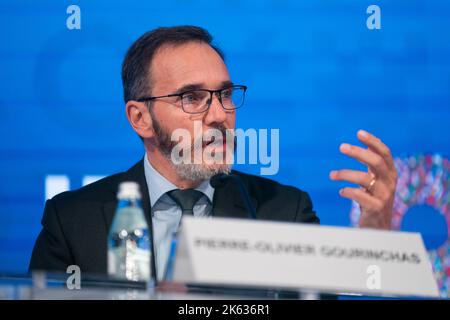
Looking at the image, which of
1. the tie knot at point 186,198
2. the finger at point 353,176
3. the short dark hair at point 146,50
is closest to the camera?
the finger at point 353,176

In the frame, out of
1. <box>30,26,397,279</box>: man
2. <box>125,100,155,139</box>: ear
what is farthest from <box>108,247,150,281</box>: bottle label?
<box>125,100,155,139</box>: ear

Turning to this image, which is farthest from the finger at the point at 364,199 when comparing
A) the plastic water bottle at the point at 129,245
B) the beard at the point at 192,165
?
the beard at the point at 192,165

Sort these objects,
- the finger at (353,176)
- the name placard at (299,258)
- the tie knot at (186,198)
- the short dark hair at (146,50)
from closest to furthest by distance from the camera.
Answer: the name placard at (299,258) → the finger at (353,176) → the tie knot at (186,198) → the short dark hair at (146,50)

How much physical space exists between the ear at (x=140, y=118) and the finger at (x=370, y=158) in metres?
1.07

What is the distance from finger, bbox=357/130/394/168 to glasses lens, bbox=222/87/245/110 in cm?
82

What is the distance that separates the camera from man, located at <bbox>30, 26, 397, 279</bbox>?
2553mm

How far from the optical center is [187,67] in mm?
2754

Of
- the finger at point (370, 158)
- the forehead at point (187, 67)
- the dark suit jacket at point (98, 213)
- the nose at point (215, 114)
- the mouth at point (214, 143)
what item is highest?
the forehead at point (187, 67)

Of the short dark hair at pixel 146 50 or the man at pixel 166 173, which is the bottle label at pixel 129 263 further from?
the short dark hair at pixel 146 50

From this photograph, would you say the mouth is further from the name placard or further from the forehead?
the name placard

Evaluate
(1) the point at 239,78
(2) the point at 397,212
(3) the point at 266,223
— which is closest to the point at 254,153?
(1) the point at 239,78

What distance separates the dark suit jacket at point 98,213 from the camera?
2523 millimetres

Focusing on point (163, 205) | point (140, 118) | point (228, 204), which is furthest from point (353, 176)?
point (140, 118)

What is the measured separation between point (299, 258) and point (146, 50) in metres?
1.65
